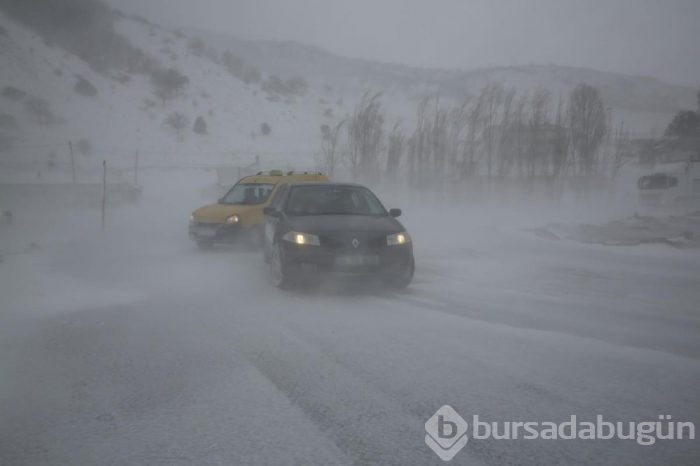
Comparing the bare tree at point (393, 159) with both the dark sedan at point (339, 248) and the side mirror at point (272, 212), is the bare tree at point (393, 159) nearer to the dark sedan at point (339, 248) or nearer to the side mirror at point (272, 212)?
the side mirror at point (272, 212)

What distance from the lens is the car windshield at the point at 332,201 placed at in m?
8.30

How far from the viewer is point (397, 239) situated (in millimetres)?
7406

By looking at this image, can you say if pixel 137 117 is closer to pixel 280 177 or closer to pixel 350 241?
pixel 280 177

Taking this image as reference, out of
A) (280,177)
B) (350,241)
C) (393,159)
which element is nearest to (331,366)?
(350,241)

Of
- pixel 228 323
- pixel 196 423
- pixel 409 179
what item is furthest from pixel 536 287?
pixel 409 179

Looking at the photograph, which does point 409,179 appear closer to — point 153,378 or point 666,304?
point 666,304

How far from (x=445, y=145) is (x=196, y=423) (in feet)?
90.1

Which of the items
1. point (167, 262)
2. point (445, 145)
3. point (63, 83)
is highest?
point (63, 83)

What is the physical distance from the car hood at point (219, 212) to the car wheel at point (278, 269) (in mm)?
4043

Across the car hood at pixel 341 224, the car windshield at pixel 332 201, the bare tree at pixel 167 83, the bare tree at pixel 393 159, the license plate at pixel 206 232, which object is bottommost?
the license plate at pixel 206 232

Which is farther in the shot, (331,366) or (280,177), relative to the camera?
(280,177)

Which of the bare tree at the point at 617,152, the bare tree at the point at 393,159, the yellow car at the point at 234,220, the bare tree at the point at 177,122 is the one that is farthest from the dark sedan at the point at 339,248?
the bare tree at the point at 177,122

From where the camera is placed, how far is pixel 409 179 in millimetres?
29578

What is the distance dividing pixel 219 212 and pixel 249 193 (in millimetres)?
1166
